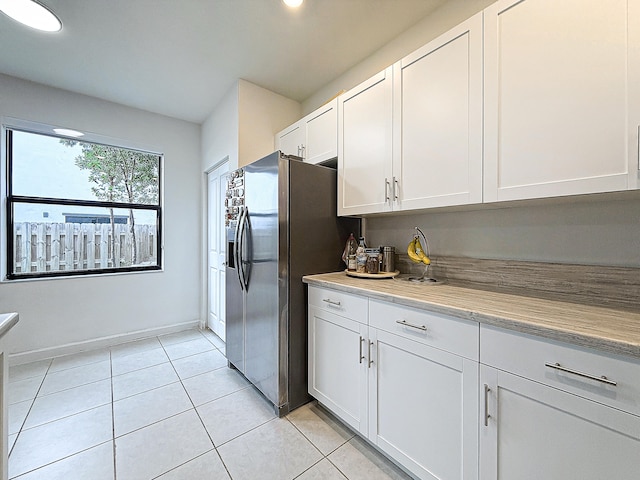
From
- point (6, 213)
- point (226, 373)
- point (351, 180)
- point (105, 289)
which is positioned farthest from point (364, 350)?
point (6, 213)

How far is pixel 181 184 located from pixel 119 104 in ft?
3.45

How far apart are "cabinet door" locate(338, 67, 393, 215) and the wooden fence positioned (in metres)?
2.71

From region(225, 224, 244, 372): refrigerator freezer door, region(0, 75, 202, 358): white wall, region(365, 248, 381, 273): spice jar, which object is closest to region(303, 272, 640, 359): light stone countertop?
region(365, 248, 381, 273): spice jar

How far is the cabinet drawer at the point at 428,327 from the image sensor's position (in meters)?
1.06

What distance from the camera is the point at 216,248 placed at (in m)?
3.35

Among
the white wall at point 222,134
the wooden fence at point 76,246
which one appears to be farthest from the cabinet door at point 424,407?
the wooden fence at point 76,246

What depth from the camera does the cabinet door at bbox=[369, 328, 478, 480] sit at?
3.49ft

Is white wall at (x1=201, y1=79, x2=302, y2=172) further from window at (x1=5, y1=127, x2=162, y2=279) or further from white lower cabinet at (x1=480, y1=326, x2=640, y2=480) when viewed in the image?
white lower cabinet at (x1=480, y1=326, x2=640, y2=480)

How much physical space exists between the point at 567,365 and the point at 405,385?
657 millimetres

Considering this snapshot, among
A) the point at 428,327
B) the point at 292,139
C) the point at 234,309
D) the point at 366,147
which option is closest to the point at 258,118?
the point at 292,139

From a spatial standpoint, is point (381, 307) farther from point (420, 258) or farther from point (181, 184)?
point (181, 184)

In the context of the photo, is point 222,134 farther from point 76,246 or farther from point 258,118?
point 76,246

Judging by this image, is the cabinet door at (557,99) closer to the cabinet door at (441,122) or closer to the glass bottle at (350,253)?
the cabinet door at (441,122)

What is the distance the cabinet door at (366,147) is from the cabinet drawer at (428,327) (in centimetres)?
70
